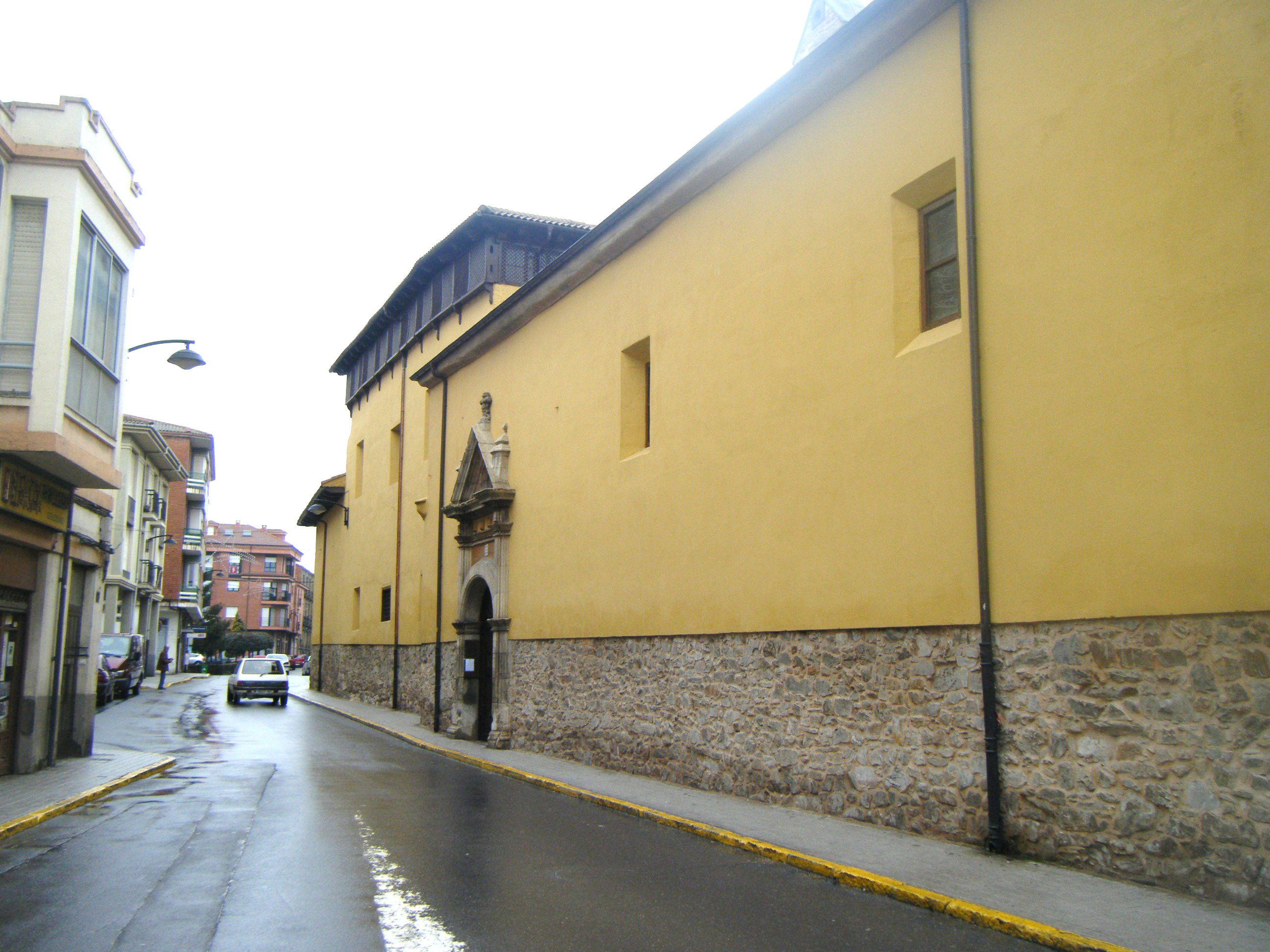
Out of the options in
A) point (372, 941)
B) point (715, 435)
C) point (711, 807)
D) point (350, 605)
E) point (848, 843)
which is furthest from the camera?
point (350, 605)

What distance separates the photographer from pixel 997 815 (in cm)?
730

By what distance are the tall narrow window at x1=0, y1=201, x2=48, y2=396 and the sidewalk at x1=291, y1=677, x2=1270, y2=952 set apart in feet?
26.5

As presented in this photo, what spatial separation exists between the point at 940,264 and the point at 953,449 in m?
1.89

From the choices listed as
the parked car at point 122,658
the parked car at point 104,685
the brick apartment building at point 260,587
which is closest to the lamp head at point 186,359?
the parked car at point 104,685

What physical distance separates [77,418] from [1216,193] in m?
12.2

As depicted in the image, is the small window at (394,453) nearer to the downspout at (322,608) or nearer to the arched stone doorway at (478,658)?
the arched stone doorway at (478,658)

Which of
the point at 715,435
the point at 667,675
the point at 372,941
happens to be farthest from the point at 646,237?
the point at 372,941

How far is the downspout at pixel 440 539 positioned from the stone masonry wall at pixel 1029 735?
30.2ft

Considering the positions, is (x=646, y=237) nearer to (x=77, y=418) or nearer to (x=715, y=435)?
(x=715, y=435)

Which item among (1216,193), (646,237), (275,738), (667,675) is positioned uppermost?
(646,237)

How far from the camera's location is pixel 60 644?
13188 millimetres

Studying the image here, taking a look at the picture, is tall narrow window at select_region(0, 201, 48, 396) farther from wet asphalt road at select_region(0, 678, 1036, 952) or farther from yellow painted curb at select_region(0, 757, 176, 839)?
wet asphalt road at select_region(0, 678, 1036, 952)

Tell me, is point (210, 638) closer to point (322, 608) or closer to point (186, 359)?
point (322, 608)

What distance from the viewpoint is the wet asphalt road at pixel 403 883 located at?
5.39 meters
